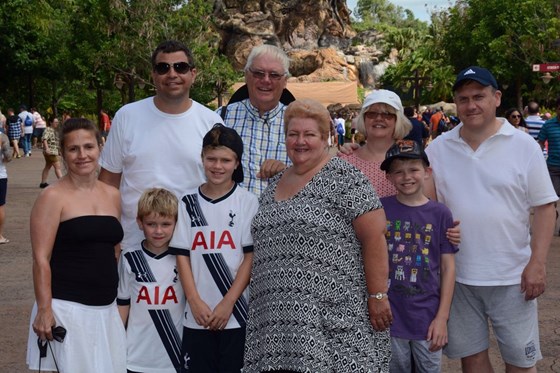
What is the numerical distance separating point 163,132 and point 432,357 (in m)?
2.00

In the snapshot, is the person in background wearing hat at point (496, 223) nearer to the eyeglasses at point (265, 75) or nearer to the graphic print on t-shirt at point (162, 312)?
the eyeglasses at point (265, 75)

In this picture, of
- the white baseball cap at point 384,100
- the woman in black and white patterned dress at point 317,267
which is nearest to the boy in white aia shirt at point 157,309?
the woman in black and white patterned dress at point 317,267

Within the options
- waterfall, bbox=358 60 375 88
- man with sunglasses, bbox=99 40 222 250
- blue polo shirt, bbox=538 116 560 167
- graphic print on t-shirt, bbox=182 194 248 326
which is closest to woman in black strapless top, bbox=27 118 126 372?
man with sunglasses, bbox=99 40 222 250

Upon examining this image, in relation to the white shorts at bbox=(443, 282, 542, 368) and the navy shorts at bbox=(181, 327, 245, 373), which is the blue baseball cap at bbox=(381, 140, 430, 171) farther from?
the navy shorts at bbox=(181, 327, 245, 373)

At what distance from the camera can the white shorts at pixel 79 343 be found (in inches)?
150

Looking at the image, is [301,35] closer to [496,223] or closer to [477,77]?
[477,77]

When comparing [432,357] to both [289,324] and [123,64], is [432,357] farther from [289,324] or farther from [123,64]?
[123,64]

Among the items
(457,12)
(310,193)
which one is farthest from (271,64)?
(457,12)

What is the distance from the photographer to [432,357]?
4.00 metres

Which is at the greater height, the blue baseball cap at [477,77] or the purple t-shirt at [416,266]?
the blue baseball cap at [477,77]

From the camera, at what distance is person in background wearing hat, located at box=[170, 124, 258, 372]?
3871 mm

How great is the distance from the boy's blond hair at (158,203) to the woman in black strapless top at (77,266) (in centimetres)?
17

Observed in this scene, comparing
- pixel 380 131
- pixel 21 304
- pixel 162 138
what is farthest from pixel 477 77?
pixel 21 304

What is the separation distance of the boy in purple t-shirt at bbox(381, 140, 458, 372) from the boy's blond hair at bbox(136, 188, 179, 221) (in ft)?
3.96
